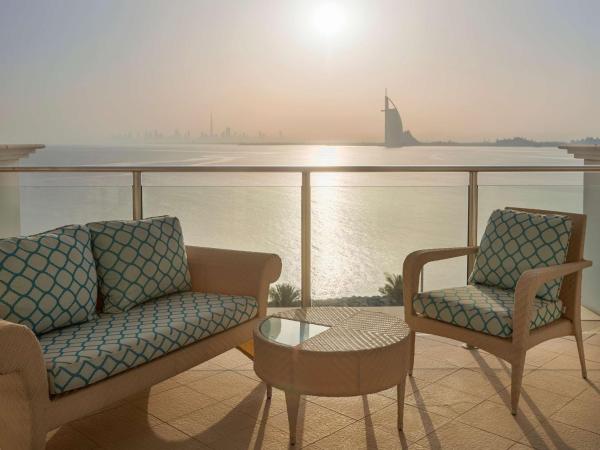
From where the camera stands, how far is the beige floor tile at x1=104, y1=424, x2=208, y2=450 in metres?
2.58

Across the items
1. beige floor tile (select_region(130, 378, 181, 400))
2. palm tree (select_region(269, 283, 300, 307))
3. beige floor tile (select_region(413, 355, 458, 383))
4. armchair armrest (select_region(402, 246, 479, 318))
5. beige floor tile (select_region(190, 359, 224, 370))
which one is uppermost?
armchair armrest (select_region(402, 246, 479, 318))

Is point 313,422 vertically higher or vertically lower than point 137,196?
lower

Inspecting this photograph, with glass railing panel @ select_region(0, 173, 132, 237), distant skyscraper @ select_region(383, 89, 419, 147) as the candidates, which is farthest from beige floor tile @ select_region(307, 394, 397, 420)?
distant skyscraper @ select_region(383, 89, 419, 147)

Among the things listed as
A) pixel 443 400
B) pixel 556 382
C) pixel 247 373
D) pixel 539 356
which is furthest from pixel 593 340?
pixel 247 373

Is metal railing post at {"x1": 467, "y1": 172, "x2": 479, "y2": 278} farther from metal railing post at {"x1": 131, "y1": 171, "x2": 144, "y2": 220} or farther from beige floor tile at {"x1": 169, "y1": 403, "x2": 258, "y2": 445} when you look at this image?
metal railing post at {"x1": 131, "y1": 171, "x2": 144, "y2": 220}

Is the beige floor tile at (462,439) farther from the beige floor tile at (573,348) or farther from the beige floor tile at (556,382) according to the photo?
the beige floor tile at (573,348)

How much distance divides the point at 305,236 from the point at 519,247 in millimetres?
1408

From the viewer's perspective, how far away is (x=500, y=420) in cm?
284

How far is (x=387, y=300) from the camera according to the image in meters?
4.33

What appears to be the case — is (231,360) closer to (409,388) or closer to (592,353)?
(409,388)

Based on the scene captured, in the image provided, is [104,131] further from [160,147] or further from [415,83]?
[415,83]

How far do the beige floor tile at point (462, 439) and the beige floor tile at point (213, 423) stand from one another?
0.77m

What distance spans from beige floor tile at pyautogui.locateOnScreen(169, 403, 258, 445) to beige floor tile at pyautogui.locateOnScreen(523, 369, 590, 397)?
1492mm

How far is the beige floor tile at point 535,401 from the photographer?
2.94m
